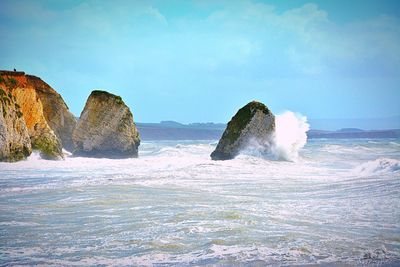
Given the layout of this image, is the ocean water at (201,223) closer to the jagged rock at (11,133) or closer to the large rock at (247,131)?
the jagged rock at (11,133)

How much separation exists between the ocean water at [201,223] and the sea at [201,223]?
0.05 ft

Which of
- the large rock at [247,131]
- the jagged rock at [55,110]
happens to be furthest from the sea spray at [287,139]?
the jagged rock at [55,110]

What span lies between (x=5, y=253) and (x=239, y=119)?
22021 millimetres

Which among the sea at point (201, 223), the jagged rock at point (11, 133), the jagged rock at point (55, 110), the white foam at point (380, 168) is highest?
the jagged rock at point (55, 110)

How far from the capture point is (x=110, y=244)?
19.1 feet

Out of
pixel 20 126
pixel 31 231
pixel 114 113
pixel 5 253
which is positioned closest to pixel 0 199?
pixel 31 231

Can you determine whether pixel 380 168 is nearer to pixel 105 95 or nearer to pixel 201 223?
pixel 201 223

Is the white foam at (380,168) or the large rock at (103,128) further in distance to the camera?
the large rock at (103,128)

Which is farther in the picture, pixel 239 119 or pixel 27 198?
pixel 239 119

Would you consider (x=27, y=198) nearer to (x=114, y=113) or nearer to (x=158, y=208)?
(x=158, y=208)

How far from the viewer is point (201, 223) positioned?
23.2 feet

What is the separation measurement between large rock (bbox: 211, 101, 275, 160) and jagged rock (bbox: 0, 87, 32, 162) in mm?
10867

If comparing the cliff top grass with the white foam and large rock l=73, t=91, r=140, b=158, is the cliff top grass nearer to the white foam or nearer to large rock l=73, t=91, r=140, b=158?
large rock l=73, t=91, r=140, b=158

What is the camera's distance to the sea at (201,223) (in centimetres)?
520
